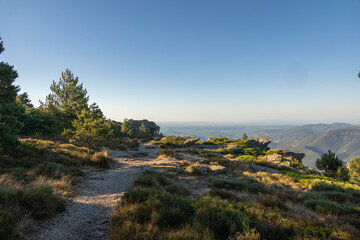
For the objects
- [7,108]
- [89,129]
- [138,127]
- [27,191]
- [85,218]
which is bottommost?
[138,127]

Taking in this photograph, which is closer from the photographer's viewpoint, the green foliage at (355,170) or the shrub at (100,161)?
the shrub at (100,161)

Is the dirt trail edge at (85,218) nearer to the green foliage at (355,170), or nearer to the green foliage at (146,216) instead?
the green foliage at (146,216)

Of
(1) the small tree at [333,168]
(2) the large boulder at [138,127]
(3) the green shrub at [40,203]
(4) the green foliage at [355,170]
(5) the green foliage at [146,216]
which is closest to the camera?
(5) the green foliage at [146,216]

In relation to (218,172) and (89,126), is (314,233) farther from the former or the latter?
(89,126)

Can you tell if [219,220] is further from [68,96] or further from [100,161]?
[68,96]

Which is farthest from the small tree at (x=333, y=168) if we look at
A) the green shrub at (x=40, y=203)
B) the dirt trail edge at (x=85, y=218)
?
the green shrub at (x=40, y=203)

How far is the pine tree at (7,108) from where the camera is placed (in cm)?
877

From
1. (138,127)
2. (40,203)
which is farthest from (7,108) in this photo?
(138,127)

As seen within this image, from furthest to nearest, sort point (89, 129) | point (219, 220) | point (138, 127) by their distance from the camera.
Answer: point (138, 127) < point (89, 129) < point (219, 220)

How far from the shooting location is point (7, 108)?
916 centimetres

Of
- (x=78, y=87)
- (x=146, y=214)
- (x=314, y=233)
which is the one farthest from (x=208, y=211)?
(x=78, y=87)

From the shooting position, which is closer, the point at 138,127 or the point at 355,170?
the point at 355,170

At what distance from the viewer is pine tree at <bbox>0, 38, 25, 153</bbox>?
8.77 metres

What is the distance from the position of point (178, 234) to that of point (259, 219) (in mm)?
2483
